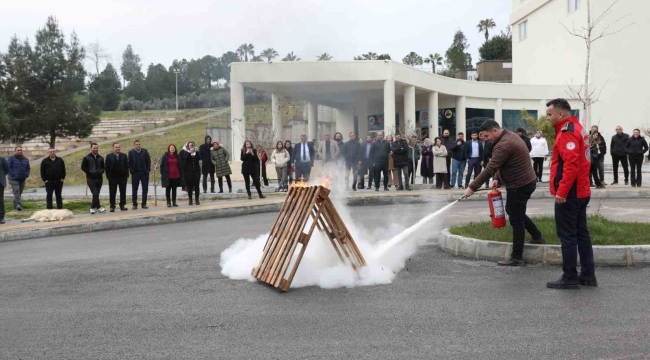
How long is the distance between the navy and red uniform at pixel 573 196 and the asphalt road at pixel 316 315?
32cm

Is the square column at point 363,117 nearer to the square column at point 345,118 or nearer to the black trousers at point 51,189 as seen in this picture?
the square column at point 345,118

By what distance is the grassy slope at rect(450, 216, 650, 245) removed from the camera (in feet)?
25.2

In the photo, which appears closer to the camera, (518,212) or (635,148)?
(518,212)

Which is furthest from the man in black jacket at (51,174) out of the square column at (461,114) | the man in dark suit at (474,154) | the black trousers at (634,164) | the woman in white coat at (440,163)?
the square column at (461,114)

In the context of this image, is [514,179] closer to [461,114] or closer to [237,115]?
[237,115]

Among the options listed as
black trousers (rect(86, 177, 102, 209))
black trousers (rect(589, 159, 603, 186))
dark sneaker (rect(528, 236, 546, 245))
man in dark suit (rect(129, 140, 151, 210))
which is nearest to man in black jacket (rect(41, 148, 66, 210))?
black trousers (rect(86, 177, 102, 209))

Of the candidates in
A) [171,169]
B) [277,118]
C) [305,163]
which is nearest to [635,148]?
[305,163]

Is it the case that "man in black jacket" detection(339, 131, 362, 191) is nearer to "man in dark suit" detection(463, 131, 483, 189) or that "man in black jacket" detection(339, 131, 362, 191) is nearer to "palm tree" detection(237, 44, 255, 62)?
"man in dark suit" detection(463, 131, 483, 189)

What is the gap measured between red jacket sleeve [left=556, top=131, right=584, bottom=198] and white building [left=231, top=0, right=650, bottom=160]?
21946 millimetres

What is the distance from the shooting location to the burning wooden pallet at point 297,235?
20.5ft

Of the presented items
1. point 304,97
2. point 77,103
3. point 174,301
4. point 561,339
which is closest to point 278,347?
point 174,301

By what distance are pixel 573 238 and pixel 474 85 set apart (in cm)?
3463

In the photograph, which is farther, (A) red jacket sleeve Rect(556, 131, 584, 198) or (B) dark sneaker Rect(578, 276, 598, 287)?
(B) dark sneaker Rect(578, 276, 598, 287)

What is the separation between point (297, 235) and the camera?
20.7ft
